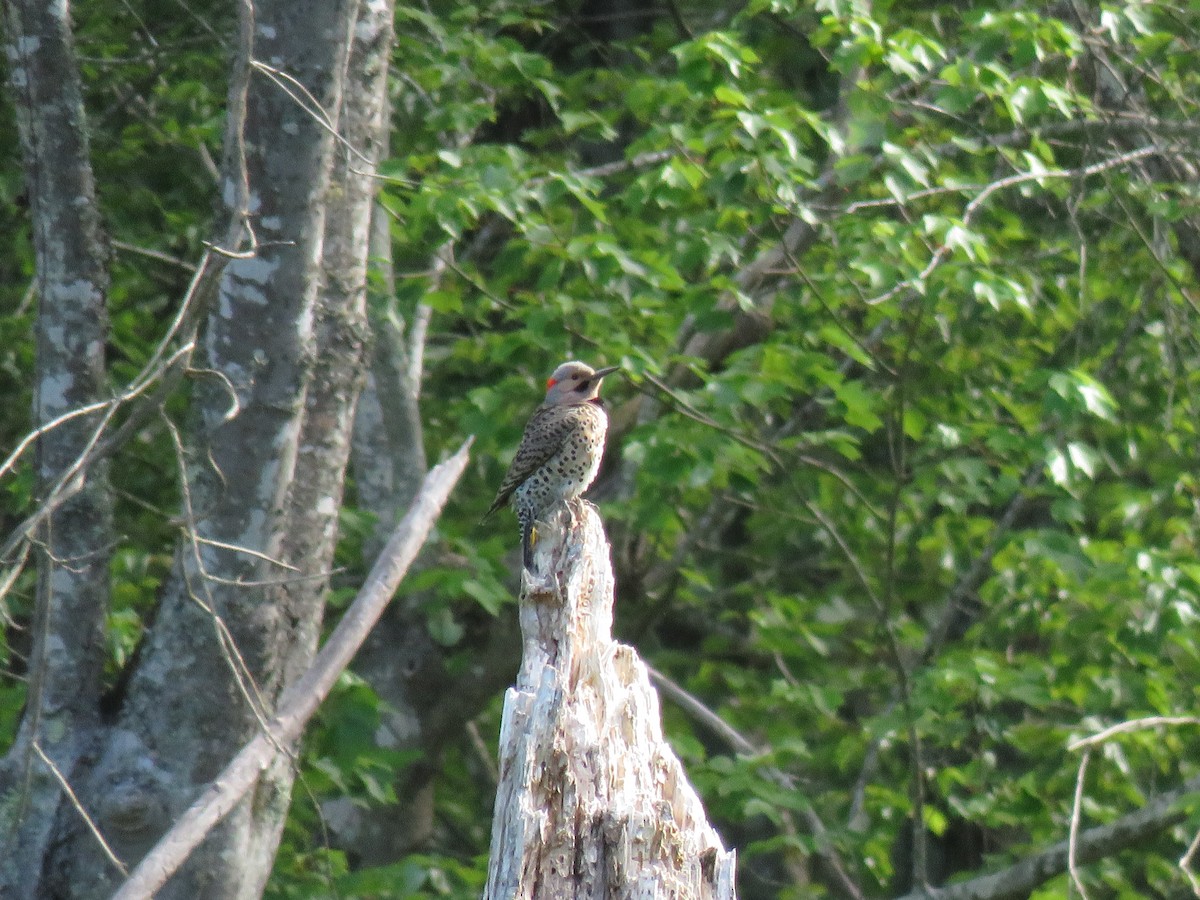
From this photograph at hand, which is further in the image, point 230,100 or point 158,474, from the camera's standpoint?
point 158,474

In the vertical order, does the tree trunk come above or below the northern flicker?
above

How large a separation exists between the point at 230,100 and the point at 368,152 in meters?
1.57

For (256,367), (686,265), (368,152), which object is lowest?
(686,265)

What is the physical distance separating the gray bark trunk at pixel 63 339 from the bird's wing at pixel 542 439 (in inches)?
77.2

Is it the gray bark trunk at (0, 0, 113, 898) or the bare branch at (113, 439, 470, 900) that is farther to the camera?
the gray bark trunk at (0, 0, 113, 898)

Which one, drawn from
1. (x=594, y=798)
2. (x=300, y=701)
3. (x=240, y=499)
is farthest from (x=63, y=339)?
(x=594, y=798)

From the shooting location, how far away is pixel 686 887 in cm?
323

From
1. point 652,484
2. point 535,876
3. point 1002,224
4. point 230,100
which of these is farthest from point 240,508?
point 1002,224

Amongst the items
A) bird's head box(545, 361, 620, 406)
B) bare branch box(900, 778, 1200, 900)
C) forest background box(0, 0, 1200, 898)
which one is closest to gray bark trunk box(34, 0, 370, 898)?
forest background box(0, 0, 1200, 898)

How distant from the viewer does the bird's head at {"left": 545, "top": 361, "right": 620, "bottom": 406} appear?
6.89 m

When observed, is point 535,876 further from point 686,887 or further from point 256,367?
point 256,367

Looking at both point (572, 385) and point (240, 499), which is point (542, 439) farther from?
point (240, 499)

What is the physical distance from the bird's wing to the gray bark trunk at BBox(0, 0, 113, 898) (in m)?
1.96

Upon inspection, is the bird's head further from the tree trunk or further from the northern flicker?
the tree trunk
